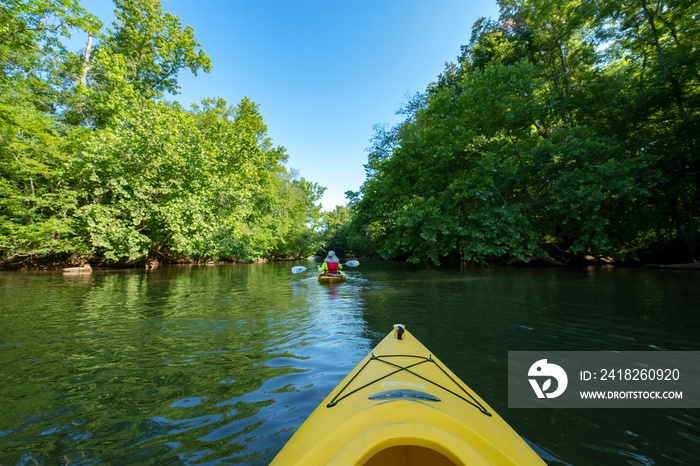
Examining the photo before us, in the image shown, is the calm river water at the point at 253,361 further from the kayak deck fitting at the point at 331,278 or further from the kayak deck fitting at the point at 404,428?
the kayak deck fitting at the point at 331,278

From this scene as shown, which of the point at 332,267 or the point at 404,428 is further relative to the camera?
the point at 332,267

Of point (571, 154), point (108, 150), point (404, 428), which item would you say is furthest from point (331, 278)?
point (108, 150)

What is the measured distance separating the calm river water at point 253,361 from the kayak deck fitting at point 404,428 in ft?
2.47

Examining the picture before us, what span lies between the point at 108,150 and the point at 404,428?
22.3 metres

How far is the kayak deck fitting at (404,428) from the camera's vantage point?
4.80 ft

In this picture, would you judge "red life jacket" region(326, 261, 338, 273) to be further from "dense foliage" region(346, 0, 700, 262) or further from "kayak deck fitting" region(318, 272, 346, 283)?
"dense foliage" region(346, 0, 700, 262)

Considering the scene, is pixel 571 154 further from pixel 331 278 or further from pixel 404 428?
pixel 404 428

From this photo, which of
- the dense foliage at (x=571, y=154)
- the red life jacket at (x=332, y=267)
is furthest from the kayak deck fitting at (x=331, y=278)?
the dense foliage at (x=571, y=154)

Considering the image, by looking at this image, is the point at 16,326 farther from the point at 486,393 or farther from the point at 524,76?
the point at 524,76

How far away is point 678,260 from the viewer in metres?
16.2

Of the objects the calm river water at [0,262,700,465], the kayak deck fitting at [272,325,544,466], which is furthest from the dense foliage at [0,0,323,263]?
the kayak deck fitting at [272,325,544,466]

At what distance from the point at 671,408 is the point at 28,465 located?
579 cm

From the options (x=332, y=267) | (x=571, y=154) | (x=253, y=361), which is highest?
(x=571, y=154)

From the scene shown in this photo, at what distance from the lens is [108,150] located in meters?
17.1
